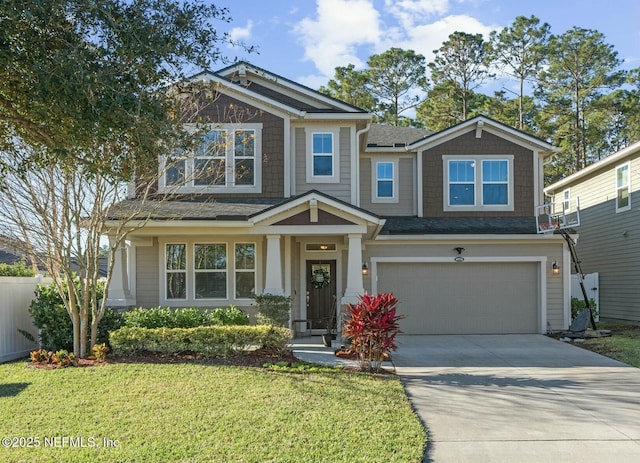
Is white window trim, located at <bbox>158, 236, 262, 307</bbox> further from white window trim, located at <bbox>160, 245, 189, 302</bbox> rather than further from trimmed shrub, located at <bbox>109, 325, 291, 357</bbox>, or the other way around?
trimmed shrub, located at <bbox>109, 325, 291, 357</bbox>

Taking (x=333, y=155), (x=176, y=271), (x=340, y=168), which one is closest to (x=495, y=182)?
(x=340, y=168)

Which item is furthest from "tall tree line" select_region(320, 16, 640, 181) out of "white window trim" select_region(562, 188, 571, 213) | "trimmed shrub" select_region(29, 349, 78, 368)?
"trimmed shrub" select_region(29, 349, 78, 368)

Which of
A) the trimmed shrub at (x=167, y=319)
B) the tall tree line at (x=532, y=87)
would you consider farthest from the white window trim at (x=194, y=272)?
the tall tree line at (x=532, y=87)

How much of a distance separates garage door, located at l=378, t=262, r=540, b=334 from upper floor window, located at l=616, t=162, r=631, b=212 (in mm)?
4556

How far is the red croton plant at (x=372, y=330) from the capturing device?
29.8 ft

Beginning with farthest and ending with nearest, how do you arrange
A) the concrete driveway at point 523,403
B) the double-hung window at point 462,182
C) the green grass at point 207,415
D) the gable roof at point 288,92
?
the double-hung window at point 462,182
the gable roof at point 288,92
the concrete driveway at point 523,403
the green grass at point 207,415

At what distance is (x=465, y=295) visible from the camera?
48.2 ft

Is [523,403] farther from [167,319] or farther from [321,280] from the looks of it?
[321,280]

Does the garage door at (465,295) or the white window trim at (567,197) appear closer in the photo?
the garage door at (465,295)

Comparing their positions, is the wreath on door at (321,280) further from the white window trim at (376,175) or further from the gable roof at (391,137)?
the gable roof at (391,137)

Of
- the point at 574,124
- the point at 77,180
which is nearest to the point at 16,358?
the point at 77,180

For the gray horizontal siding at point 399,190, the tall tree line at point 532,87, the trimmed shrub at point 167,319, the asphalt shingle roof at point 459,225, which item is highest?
the tall tree line at point 532,87

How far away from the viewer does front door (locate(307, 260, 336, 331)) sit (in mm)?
14195

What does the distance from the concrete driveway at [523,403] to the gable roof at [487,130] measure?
6589 mm
